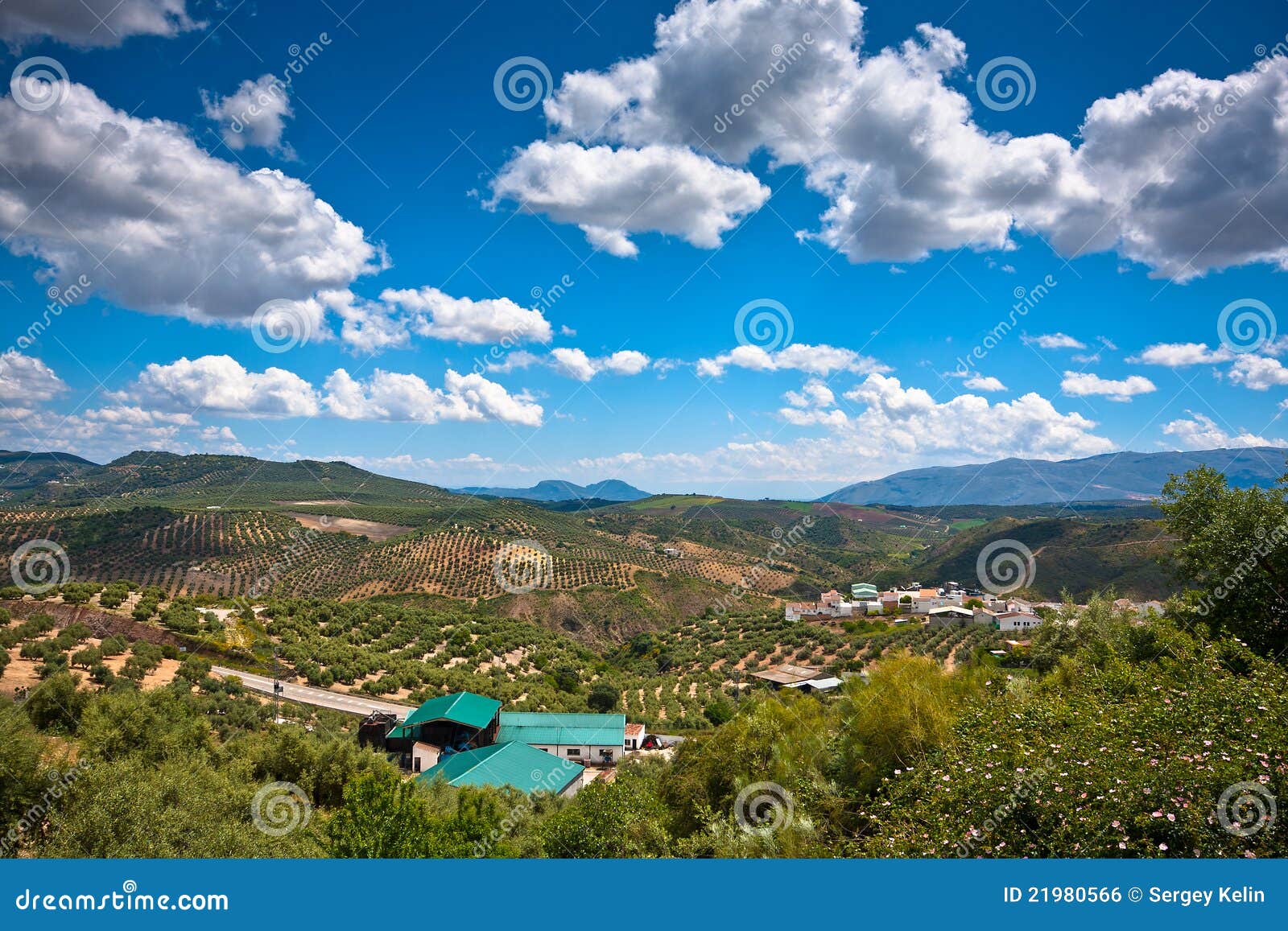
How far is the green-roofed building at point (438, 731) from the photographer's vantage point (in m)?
24.5

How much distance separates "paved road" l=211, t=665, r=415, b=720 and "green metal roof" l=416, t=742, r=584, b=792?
7.32m

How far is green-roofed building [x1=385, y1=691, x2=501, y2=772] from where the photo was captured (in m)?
24.5

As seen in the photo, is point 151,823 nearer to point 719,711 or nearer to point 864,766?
point 864,766

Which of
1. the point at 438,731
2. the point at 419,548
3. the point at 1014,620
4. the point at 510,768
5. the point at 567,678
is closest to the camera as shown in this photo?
the point at 510,768

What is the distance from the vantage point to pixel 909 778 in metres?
8.30

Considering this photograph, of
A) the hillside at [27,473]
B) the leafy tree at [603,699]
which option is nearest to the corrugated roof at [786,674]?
the leafy tree at [603,699]

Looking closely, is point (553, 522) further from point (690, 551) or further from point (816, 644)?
point (816, 644)

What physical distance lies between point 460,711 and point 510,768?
575 centimetres

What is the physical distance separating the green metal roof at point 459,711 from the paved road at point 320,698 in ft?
8.44

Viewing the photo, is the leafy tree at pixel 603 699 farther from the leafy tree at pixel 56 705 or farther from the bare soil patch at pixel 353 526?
the bare soil patch at pixel 353 526

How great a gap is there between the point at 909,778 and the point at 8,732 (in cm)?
1331

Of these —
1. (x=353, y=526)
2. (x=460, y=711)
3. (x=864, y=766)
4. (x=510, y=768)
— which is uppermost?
(x=353, y=526)

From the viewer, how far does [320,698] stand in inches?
1156

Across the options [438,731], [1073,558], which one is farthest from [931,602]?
[438,731]
